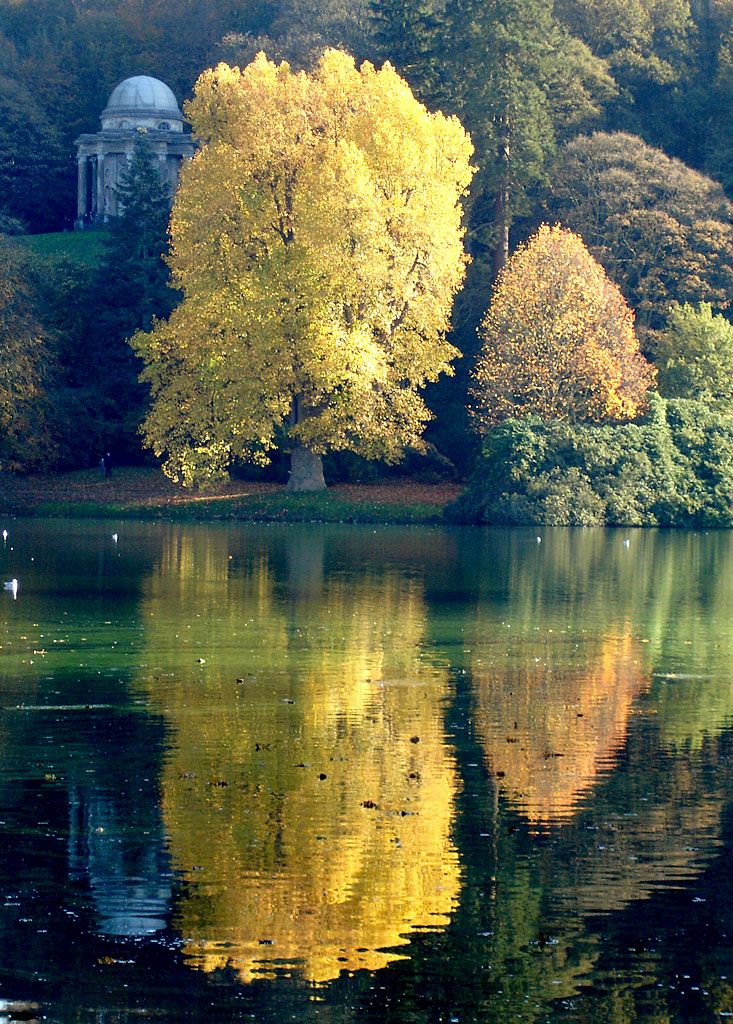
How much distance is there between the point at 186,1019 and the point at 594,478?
45.9 metres

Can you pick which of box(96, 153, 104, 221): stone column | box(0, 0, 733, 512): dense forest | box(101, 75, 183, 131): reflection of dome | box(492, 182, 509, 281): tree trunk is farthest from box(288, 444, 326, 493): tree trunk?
box(101, 75, 183, 131): reflection of dome

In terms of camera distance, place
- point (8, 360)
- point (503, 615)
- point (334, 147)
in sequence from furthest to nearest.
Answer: point (8, 360), point (334, 147), point (503, 615)

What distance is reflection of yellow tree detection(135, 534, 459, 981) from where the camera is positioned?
984cm

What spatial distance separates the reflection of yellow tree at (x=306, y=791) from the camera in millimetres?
9836

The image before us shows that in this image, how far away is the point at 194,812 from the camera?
12.4 metres

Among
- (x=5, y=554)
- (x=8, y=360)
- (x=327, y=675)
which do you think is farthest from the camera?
(x=8, y=360)

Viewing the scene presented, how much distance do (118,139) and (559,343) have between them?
43.8 metres

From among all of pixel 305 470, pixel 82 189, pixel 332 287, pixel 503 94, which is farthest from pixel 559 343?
pixel 82 189

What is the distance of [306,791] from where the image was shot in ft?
42.9

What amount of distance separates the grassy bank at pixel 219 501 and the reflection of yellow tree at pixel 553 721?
102 feet

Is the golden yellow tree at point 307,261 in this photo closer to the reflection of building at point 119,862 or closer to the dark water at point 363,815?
the dark water at point 363,815

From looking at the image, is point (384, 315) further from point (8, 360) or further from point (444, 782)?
point (444, 782)

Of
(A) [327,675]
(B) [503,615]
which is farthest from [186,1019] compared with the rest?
(B) [503,615]

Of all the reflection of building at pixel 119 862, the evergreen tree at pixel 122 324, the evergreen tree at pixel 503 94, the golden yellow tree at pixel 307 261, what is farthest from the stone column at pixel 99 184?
the reflection of building at pixel 119 862
